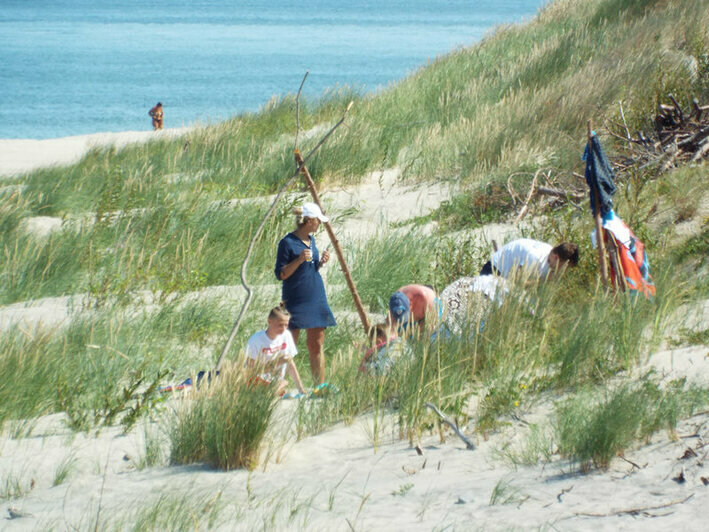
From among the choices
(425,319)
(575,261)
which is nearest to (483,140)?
(575,261)

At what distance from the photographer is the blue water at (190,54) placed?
37031 millimetres

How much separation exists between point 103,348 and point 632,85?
8.24m

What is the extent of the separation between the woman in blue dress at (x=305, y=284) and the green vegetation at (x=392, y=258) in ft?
0.96

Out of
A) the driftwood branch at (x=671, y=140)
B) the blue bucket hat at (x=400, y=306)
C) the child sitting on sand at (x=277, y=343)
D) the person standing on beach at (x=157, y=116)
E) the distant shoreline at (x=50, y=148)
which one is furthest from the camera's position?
the person standing on beach at (x=157, y=116)

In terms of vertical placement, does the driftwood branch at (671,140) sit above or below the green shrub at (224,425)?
above

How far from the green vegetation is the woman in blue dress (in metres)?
0.29

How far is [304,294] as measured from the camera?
21.0ft

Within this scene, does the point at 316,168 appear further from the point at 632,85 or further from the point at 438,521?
the point at 438,521

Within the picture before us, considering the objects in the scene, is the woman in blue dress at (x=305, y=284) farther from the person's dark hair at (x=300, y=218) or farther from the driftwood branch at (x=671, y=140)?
the driftwood branch at (x=671, y=140)

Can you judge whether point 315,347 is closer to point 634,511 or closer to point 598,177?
point 598,177

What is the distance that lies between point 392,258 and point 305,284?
8.00 feet

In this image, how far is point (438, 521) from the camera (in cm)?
339

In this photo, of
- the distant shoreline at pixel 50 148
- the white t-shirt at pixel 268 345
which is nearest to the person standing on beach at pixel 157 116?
the distant shoreline at pixel 50 148

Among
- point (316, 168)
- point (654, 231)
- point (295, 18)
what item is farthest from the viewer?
point (295, 18)
